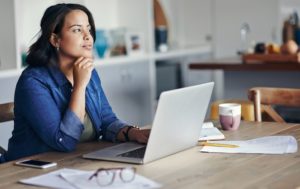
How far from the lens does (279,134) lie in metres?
2.30

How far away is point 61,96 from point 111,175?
691 mm

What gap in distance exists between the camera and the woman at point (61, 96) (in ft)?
6.98

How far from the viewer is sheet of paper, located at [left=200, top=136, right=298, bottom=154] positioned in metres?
2.04

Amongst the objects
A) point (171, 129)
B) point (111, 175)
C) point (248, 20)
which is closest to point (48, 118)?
point (171, 129)

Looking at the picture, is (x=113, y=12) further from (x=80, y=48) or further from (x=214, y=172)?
(x=214, y=172)

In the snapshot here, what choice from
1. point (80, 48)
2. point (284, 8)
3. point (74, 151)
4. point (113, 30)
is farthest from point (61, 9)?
point (284, 8)

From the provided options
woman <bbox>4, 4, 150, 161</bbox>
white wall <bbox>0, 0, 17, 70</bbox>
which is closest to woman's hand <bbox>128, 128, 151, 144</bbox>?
woman <bbox>4, 4, 150, 161</bbox>

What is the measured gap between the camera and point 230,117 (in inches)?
94.4

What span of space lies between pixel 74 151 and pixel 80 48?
1.34 feet

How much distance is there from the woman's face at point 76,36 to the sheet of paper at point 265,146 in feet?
1.89

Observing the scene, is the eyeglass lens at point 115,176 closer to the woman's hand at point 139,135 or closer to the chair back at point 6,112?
the woman's hand at point 139,135

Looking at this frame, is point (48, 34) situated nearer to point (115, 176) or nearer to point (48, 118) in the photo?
point (48, 118)

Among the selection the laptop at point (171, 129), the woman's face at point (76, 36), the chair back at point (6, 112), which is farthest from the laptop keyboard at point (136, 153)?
the chair back at point (6, 112)

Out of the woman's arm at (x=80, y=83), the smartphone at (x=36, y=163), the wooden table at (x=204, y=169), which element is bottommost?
the wooden table at (x=204, y=169)
